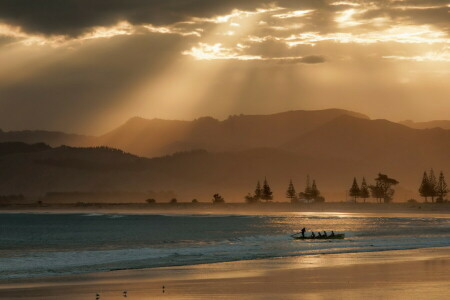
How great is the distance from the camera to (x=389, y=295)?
126ft

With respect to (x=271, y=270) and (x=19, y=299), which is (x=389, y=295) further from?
(x=19, y=299)

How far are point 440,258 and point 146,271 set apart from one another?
2305cm

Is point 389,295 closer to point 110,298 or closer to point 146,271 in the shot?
point 110,298

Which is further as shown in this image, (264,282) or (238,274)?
(238,274)

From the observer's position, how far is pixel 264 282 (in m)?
44.7

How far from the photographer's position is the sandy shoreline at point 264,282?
3940cm

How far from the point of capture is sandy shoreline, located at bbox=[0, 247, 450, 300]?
129 ft

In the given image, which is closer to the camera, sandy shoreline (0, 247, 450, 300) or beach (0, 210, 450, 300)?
sandy shoreline (0, 247, 450, 300)

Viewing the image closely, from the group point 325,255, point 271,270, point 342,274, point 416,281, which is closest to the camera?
point 416,281

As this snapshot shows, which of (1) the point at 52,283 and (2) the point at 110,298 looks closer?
(2) the point at 110,298

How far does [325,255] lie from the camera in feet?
214

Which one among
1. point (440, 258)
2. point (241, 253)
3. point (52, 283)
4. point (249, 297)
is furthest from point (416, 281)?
point (241, 253)

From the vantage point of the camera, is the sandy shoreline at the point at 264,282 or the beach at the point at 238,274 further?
the beach at the point at 238,274

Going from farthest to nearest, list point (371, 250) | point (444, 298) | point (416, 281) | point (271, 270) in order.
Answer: point (371, 250) → point (271, 270) → point (416, 281) → point (444, 298)
